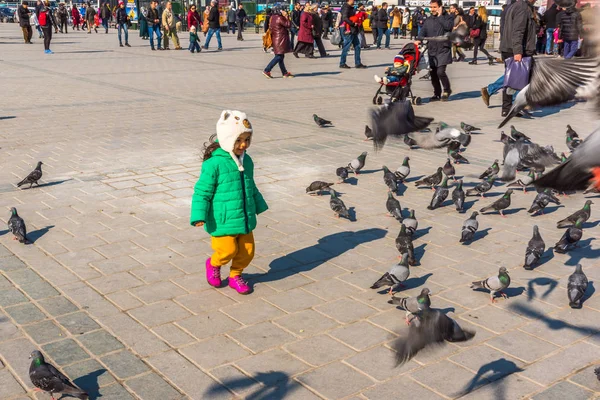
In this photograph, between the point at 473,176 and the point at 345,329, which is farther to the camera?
the point at 473,176

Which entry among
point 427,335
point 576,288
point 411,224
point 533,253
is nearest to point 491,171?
point 411,224

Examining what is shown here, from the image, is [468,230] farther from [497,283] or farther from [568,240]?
[497,283]

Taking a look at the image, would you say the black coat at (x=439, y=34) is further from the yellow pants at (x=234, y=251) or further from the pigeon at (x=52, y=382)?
the pigeon at (x=52, y=382)

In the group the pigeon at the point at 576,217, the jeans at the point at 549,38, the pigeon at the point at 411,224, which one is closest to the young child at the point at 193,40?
the jeans at the point at 549,38

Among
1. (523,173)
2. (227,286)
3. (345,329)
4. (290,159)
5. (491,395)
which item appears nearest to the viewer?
(491,395)

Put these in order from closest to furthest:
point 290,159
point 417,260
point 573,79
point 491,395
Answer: point 573,79
point 491,395
point 417,260
point 290,159

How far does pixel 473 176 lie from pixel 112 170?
15.6ft

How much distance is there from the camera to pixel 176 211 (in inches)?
296

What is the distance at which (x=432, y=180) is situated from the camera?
27.3 feet

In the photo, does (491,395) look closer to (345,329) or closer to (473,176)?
(345,329)

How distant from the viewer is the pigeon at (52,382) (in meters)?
3.92

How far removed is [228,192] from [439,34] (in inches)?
400

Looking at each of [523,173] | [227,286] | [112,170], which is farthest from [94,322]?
[523,173]

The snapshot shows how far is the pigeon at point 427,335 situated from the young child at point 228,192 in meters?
1.64
